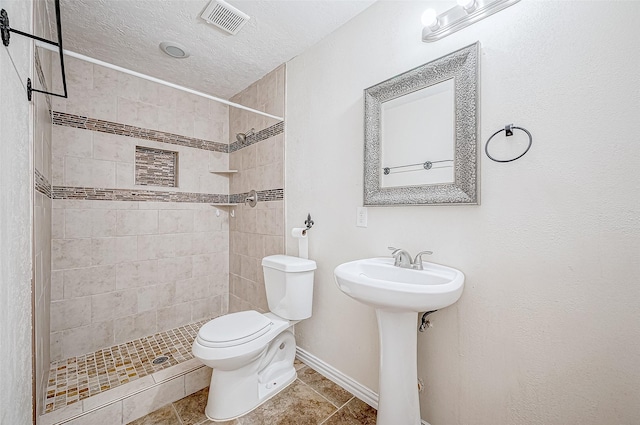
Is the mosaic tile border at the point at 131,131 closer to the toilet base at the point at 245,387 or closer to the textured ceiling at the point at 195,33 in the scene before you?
the textured ceiling at the point at 195,33

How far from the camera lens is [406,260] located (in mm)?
1281

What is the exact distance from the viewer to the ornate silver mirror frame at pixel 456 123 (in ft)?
3.75

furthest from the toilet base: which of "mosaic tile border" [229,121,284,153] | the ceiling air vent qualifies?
the ceiling air vent

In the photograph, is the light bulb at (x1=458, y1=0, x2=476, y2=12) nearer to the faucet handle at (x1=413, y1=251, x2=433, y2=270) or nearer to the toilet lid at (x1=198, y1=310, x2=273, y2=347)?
the faucet handle at (x1=413, y1=251, x2=433, y2=270)

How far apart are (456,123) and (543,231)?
570 millimetres

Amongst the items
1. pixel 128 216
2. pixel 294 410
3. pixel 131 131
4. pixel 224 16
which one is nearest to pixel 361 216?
pixel 294 410

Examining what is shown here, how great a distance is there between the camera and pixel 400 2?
142cm

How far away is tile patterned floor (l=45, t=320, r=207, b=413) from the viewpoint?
1555mm

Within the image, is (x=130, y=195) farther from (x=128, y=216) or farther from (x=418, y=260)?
(x=418, y=260)

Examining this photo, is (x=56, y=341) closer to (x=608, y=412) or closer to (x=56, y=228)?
(x=56, y=228)

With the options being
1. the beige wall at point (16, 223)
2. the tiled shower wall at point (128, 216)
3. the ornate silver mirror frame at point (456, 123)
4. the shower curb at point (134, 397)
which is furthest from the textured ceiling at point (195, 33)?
the shower curb at point (134, 397)

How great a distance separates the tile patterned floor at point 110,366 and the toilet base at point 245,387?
24.2 inches

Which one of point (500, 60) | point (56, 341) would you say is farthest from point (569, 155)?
point (56, 341)

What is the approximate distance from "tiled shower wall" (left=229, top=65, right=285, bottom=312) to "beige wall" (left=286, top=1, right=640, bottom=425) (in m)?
1.03
